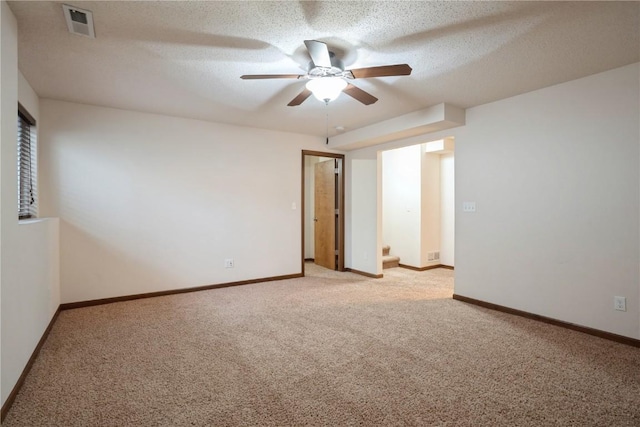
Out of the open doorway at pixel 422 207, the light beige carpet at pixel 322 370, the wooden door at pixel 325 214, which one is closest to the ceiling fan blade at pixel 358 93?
the light beige carpet at pixel 322 370

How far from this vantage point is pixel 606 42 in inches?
93.8

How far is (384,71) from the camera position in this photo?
7.61 feet

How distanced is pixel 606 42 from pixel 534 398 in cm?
251

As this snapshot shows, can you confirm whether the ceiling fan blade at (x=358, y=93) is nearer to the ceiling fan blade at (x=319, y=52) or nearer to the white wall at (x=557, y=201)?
the ceiling fan blade at (x=319, y=52)

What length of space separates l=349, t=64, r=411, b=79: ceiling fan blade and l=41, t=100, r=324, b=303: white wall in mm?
2842

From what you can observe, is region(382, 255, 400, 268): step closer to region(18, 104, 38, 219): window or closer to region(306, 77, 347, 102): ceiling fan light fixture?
region(306, 77, 347, 102): ceiling fan light fixture

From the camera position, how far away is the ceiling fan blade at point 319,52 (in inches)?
80.6

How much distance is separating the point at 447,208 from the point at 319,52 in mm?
5024

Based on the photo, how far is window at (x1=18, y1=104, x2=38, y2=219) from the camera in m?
3.12

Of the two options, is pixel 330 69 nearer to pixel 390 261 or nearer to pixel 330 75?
pixel 330 75

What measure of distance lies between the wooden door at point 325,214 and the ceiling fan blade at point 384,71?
3.66 metres

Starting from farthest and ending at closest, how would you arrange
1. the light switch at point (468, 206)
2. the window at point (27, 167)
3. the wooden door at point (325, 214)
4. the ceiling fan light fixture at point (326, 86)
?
the wooden door at point (325, 214)
the light switch at point (468, 206)
the window at point (27, 167)
the ceiling fan light fixture at point (326, 86)

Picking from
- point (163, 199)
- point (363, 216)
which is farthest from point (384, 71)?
point (363, 216)

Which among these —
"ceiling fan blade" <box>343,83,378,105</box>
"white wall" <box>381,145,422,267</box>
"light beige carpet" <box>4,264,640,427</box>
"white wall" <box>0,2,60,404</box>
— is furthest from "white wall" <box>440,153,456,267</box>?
"white wall" <box>0,2,60,404</box>
